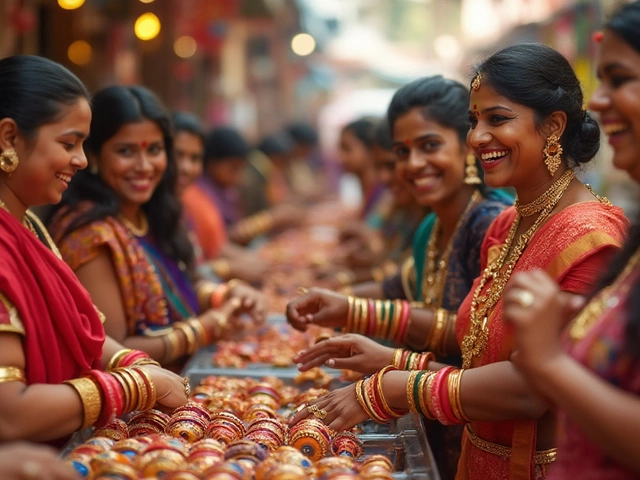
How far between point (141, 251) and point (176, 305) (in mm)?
371

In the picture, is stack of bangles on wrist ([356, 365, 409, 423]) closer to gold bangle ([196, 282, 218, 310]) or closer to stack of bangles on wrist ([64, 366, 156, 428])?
stack of bangles on wrist ([64, 366, 156, 428])

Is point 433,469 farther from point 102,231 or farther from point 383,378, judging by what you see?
point 102,231

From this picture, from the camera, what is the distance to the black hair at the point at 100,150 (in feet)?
10.7

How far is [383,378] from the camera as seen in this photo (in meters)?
2.33

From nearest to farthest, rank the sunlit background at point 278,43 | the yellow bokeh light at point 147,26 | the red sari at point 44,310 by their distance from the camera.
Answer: the red sari at point 44,310
the sunlit background at point 278,43
the yellow bokeh light at point 147,26

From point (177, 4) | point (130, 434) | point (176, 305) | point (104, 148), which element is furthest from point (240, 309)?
point (177, 4)

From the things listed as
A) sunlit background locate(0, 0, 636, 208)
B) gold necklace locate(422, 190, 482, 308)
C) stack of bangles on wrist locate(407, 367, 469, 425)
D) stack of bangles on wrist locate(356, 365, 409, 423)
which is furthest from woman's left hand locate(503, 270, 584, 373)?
gold necklace locate(422, 190, 482, 308)

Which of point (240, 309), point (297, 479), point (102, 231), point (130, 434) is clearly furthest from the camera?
point (240, 309)

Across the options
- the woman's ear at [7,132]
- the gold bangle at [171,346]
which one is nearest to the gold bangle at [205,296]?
the gold bangle at [171,346]

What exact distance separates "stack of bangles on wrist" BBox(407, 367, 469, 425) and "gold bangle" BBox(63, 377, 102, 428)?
0.93 m

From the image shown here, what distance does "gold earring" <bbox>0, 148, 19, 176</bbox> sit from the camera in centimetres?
216

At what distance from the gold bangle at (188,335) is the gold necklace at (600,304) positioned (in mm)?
2022

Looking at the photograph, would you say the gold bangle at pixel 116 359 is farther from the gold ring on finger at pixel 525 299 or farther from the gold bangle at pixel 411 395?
the gold ring on finger at pixel 525 299

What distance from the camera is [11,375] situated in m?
1.92
